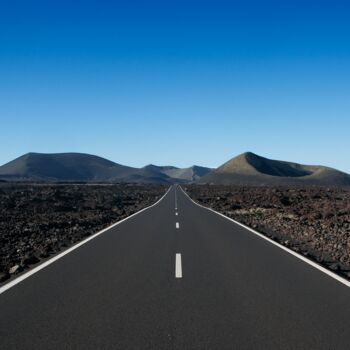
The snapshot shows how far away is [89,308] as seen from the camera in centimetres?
727

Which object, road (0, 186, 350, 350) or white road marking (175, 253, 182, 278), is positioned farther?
white road marking (175, 253, 182, 278)

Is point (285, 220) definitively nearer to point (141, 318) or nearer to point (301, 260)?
point (301, 260)

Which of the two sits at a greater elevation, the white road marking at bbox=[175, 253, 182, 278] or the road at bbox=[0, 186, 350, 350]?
the white road marking at bbox=[175, 253, 182, 278]

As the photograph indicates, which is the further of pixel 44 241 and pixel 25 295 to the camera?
pixel 44 241

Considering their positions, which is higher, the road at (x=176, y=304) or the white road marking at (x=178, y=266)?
the white road marking at (x=178, y=266)

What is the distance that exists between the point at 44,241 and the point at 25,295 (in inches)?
361

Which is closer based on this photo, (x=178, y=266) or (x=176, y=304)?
(x=176, y=304)

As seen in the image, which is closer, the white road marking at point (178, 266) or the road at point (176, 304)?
the road at point (176, 304)

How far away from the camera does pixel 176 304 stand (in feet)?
24.6

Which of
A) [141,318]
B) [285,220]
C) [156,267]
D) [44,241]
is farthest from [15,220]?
[141,318]

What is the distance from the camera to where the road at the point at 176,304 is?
5887 mm

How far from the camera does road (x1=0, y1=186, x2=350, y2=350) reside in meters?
5.89

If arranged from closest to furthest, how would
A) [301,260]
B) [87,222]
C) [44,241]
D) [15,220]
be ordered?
[301,260]
[44,241]
[87,222]
[15,220]

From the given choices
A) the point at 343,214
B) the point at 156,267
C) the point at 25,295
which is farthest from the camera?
the point at 343,214
